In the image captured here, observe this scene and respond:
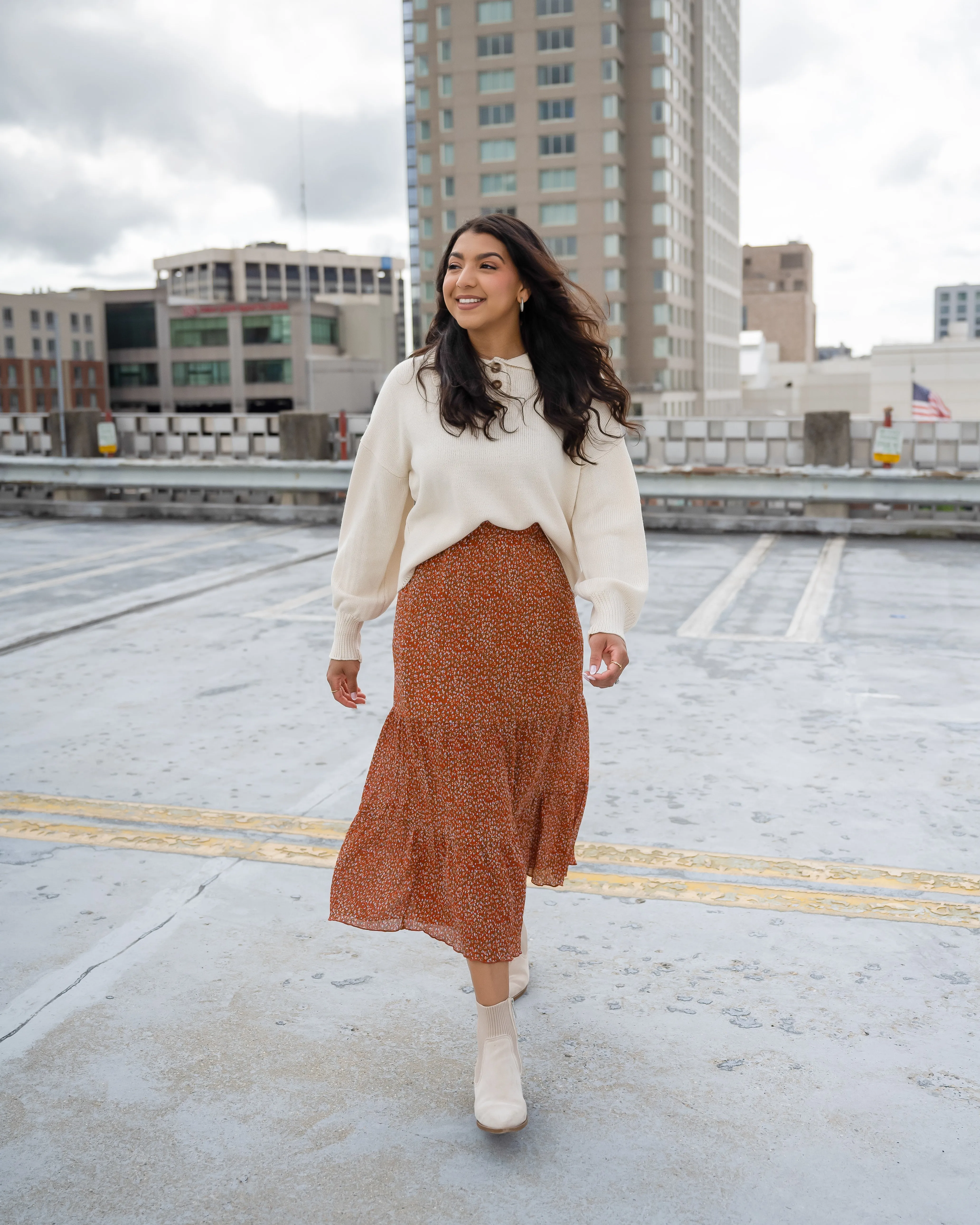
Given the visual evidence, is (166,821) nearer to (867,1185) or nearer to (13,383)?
(867,1185)

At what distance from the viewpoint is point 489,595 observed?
2.70 m

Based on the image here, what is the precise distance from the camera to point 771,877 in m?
3.99

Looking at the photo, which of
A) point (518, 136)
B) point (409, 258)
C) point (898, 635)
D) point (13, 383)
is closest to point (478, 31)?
point (518, 136)

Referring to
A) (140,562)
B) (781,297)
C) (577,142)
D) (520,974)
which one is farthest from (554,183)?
(520,974)

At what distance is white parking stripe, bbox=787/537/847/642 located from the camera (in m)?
8.16

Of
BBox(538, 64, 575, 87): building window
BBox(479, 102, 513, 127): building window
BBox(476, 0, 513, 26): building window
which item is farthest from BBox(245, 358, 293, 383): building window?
BBox(538, 64, 575, 87): building window

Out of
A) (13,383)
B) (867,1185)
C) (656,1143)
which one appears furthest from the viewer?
(13,383)

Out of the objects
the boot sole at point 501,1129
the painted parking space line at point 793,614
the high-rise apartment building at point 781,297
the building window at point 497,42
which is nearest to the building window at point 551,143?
the building window at point 497,42

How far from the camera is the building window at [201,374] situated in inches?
4515

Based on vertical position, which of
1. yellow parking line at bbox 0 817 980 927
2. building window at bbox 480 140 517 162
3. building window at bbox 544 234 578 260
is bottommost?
yellow parking line at bbox 0 817 980 927

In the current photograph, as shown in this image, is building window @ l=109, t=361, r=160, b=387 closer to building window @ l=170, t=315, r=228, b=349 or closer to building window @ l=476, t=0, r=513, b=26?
building window @ l=170, t=315, r=228, b=349

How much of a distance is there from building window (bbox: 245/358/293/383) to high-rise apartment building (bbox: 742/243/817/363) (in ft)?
231

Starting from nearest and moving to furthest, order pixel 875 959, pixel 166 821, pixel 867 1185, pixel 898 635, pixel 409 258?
pixel 867 1185
pixel 875 959
pixel 166 821
pixel 898 635
pixel 409 258

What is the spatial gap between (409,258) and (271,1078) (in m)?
168
